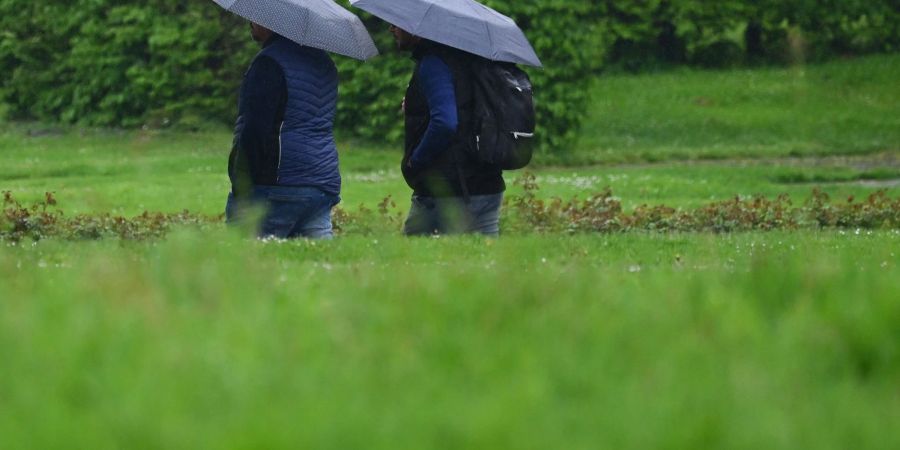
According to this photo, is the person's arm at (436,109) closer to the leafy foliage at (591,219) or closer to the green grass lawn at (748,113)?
the leafy foliage at (591,219)

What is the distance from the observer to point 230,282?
15.8 feet

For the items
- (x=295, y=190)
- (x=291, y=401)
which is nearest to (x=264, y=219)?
(x=295, y=190)

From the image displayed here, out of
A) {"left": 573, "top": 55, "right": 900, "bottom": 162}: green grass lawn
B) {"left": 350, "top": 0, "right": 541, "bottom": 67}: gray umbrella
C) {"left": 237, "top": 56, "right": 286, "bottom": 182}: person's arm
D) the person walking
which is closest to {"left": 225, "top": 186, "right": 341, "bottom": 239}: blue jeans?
the person walking

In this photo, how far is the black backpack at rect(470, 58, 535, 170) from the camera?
8516 mm

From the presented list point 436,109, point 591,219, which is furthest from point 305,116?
point 591,219

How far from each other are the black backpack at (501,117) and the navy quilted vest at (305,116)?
811 mm

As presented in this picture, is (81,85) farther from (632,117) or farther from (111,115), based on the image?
(632,117)

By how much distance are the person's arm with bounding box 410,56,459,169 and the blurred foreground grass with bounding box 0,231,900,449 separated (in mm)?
2718

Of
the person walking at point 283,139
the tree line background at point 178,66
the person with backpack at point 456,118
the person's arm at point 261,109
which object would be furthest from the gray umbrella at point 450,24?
the tree line background at point 178,66

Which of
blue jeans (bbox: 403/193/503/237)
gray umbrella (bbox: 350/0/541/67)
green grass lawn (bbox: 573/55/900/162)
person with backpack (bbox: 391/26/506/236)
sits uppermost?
gray umbrella (bbox: 350/0/541/67)

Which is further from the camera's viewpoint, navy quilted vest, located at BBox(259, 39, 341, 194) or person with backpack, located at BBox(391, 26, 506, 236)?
person with backpack, located at BBox(391, 26, 506, 236)

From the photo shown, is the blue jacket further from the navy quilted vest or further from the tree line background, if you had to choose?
the tree line background

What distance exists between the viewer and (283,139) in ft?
26.8

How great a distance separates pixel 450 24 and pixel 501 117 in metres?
0.62
